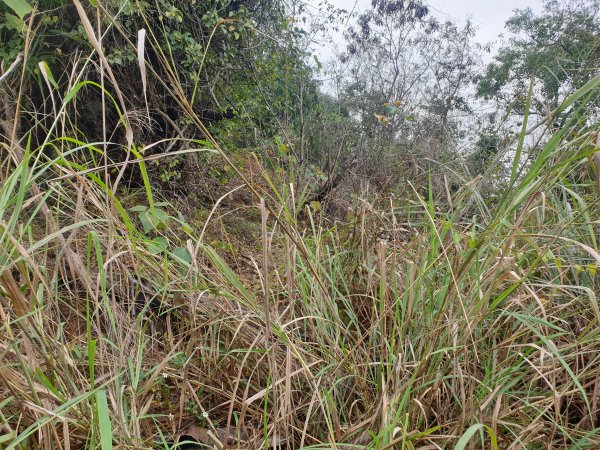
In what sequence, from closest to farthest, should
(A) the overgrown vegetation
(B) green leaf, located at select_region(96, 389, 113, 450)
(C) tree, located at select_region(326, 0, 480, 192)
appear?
1. (B) green leaf, located at select_region(96, 389, 113, 450)
2. (A) the overgrown vegetation
3. (C) tree, located at select_region(326, 0, 480, 192)

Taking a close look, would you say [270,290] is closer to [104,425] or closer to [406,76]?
[104,425]

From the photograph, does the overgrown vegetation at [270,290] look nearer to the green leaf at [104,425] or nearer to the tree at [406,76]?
the green leaf at [104,425]

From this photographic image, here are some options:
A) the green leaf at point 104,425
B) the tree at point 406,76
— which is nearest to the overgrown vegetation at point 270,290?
the green leaf at point 104,425

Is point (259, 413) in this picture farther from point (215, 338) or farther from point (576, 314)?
point (576, 314)

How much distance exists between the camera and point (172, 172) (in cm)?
310

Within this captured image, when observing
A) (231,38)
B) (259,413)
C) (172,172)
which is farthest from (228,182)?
(259,413)

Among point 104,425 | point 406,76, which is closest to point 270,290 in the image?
point 104,425

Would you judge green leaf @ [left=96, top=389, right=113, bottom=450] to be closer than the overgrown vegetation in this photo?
Yes

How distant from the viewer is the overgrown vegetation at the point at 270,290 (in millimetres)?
945

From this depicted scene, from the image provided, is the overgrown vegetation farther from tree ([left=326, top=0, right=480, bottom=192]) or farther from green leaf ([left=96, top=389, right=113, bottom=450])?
tree ([left=326, top=0, right=480, bottom=192])

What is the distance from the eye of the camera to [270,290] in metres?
1.48

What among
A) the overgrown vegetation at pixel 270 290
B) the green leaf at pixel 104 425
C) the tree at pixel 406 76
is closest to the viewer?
the green leaf at pixel 104 425

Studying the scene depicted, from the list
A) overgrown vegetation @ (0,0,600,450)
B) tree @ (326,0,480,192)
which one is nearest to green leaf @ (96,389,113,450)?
overgrown vegetation @ (0,0,600,450)

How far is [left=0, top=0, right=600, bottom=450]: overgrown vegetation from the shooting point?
94 cm
